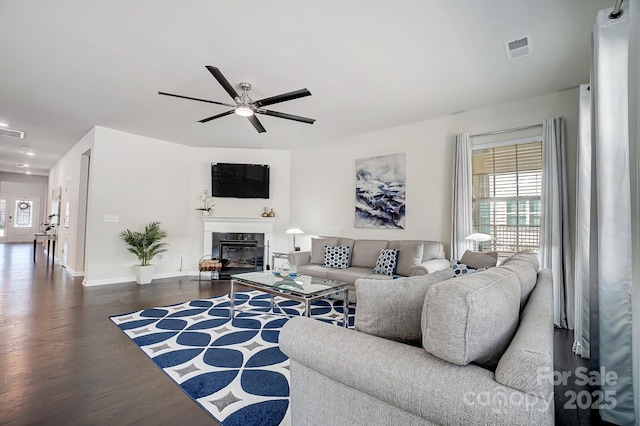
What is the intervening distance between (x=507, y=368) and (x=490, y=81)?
142 inches

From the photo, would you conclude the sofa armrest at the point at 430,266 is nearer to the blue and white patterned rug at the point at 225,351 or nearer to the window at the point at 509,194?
the window at the point at 509,194

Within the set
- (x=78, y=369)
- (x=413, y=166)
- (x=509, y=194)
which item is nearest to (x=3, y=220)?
(x=78, y=369)

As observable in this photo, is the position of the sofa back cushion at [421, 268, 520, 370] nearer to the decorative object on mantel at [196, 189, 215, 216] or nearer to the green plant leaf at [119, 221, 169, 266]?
the green plant leaf at [119, 221, 169, 266]

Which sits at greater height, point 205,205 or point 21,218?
point 205,205

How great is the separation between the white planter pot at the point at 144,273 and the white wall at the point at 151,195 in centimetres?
33

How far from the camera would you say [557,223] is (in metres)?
3.65

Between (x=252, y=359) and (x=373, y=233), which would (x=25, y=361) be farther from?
(x=373, y=233)

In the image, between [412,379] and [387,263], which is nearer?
[412,379]

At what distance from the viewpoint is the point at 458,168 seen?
440cm

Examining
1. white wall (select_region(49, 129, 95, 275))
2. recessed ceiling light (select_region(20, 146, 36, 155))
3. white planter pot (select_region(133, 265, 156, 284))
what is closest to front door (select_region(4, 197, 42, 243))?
recessed ceiling light (select_region(20, 146, 36, 155))

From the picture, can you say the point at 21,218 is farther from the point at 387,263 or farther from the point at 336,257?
the point at 387,263

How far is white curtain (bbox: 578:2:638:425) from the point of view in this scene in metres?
1.88

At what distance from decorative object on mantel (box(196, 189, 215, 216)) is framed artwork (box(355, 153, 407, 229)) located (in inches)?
128

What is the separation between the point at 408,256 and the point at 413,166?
1.55m
